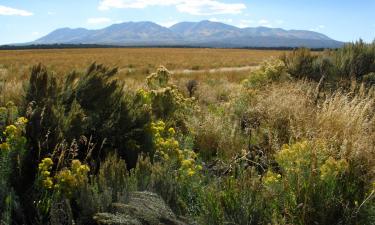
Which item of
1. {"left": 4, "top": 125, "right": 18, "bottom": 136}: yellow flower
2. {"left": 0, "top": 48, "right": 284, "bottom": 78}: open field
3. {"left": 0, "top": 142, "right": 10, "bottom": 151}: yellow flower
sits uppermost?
{"left": 4, "top": 125, "right": 18, "bottom": 136}: yellow flower

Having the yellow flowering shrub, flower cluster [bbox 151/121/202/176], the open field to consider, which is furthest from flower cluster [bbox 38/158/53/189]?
the open field

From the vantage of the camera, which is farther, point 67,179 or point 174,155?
point 174,155

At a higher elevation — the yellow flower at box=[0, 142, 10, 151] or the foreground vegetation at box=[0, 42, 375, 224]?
the yellow flower at box=[0, 142, 10, 151]

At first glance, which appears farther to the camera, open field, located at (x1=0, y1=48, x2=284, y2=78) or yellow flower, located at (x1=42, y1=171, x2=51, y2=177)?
open field, located at (x1=0, y1=48, x2=284, y2=78)

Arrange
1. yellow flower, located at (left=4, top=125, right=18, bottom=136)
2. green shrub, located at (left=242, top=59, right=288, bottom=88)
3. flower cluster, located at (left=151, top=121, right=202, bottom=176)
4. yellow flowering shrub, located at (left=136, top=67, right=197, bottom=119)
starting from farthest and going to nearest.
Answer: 1. green shrub, located at (left=242, top=59, right=288, bottom=88)
2. yellow flowering shrub, located at (left=136, top=67, right=197, bottom=119)
3. flower cluster, located at (left=151, top=121, right=202, bottom=176)
4. yellow flower, located at (left=4, top=125, right=18, bottom=136)

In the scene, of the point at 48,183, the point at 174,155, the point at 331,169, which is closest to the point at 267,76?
the point at 174,155

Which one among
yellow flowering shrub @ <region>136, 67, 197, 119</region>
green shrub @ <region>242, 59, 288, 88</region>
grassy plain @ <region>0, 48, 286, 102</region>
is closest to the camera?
yellow flowering shrub @ <region>136, 67, 197, 119</region>

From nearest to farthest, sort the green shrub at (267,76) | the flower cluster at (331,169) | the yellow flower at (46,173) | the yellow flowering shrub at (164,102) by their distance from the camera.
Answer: the yellow flower at (46,173) < the flower cluster at (331,169) < the yellow flowering shrub at (164,102) < the green shrub at (267,76)

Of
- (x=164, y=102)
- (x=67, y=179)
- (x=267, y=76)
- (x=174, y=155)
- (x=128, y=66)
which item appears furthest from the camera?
(x=128, y=66)

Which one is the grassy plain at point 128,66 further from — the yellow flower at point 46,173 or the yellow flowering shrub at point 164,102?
the yellow flower at point 46,173

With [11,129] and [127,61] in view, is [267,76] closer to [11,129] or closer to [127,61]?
[11,129]

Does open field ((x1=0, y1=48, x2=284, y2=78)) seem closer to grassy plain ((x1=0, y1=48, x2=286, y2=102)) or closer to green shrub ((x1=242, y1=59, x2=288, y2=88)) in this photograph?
grassy plain ((x1=0, y1=48, x2=286, y2=102))

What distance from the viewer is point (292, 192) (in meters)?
3.75

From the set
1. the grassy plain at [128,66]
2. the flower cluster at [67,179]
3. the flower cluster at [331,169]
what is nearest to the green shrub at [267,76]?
the grassy plain at [128,66]
